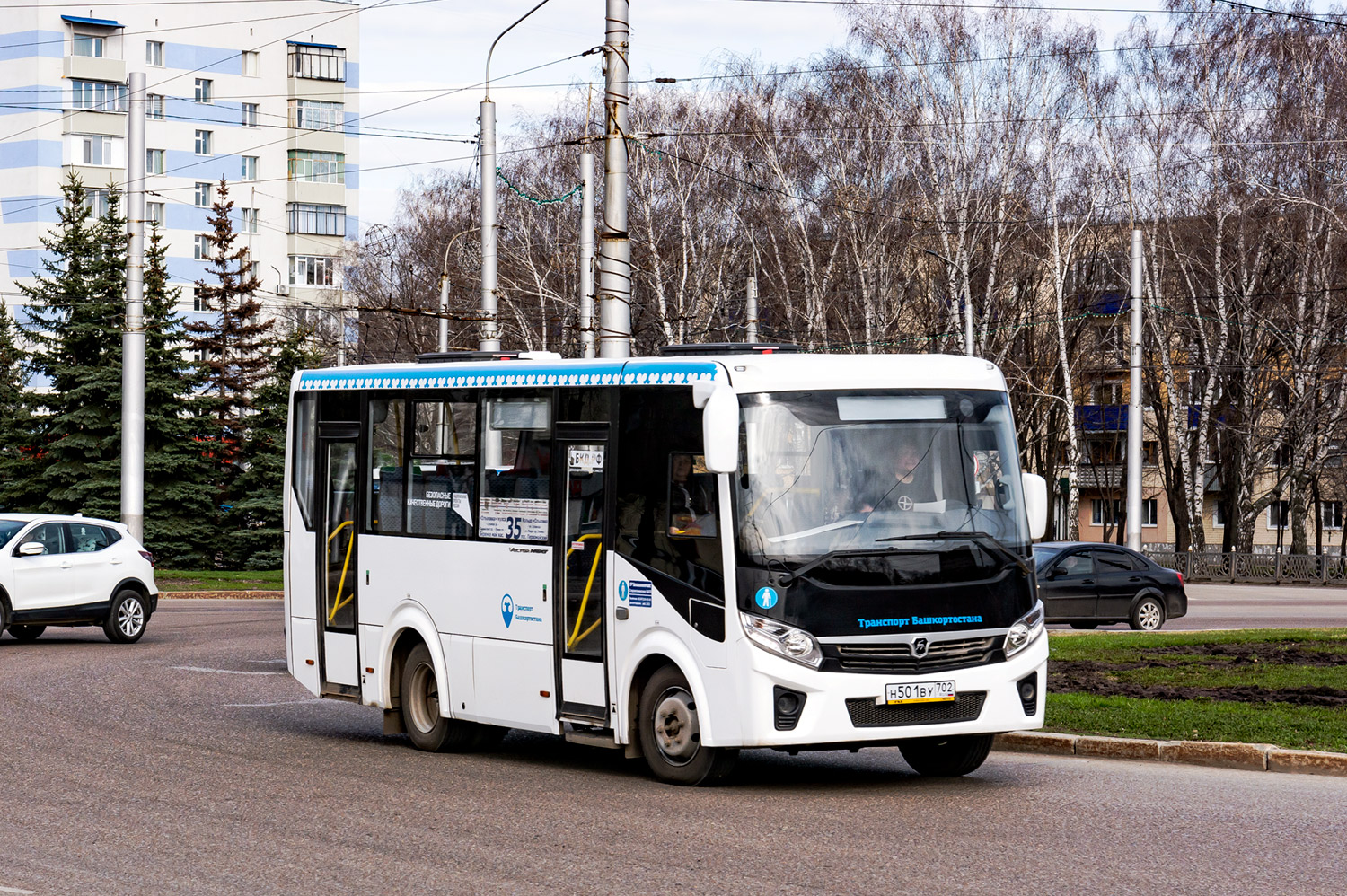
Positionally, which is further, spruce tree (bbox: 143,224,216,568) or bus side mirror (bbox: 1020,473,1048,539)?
spruce tree (bbox: 143,224,216,568)

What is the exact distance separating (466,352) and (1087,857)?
276 inches

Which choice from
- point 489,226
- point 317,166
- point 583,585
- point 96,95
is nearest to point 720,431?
point 583,585

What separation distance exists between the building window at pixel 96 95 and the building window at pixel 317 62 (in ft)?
30.3

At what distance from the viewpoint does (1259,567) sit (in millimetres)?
54438

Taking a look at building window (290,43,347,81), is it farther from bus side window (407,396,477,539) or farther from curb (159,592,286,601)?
bus side window (407,396,477,539)

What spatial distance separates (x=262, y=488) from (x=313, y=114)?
4929cm

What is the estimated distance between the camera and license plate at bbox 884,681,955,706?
1043 cm

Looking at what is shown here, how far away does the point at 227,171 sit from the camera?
290ft

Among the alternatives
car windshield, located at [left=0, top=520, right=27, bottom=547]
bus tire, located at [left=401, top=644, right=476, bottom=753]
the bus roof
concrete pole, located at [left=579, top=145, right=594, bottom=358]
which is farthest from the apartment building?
the bus roof

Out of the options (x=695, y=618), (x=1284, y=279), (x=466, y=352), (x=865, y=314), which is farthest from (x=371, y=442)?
(x=1284, y=279)

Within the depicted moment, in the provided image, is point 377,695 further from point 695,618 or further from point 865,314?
point 865,314

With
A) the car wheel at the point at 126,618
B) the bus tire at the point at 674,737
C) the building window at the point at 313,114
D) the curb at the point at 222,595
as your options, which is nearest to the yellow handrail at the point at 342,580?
the bus tire at the point at 674,737

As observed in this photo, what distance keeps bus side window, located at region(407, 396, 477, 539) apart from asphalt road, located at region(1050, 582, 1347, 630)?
18.3 meters

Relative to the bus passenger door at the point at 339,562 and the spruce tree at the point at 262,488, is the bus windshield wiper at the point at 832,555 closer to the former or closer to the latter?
the bus passenger door at the point at 339,562
